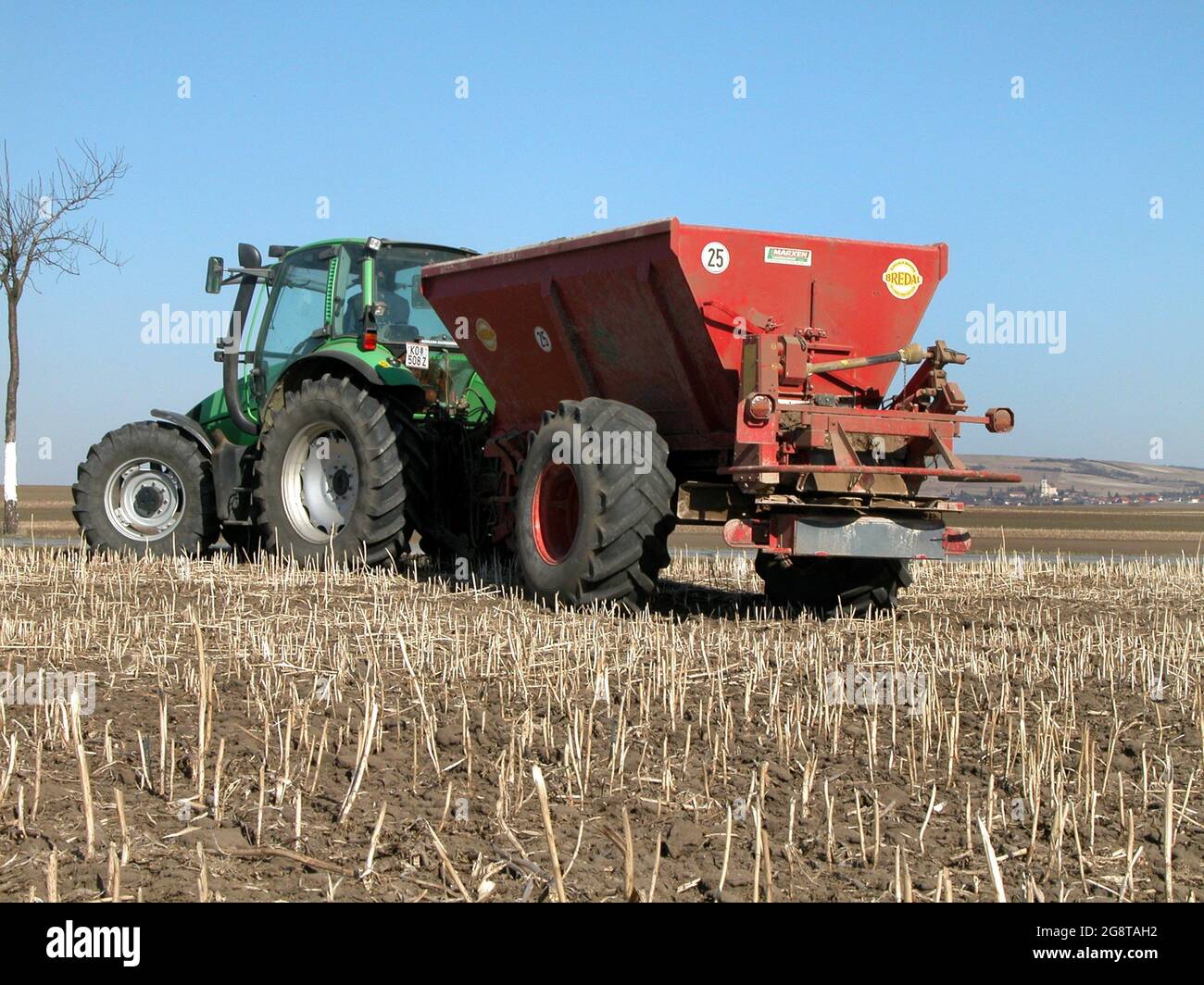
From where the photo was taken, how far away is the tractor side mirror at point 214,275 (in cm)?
1098

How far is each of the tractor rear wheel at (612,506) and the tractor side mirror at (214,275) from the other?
4125 millimetres

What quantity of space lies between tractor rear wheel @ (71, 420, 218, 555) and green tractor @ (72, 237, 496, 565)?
0.06 feet

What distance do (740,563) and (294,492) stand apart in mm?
3616

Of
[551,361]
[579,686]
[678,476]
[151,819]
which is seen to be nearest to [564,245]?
[551,361]

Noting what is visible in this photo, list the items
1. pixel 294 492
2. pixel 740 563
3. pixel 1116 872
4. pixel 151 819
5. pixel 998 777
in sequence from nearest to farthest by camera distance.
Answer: pixel 1116 872 → pixel 151 819 → pixel 998 777 → pixel 294 492 → pixel 740 563

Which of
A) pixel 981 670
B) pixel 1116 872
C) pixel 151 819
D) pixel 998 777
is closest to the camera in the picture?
pixel 1116 872

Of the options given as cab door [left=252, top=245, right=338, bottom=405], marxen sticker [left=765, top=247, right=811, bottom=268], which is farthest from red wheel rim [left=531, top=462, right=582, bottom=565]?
cab door [left=252, top=245, right=338, bottom=405]

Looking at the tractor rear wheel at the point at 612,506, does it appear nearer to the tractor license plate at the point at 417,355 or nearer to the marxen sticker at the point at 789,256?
the marxen sticker at the point at 789,256

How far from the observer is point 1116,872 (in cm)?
367

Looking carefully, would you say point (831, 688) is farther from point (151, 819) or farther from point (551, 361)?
point (551, 361)

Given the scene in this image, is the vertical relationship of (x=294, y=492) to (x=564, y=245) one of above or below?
below

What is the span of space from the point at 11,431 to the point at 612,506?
38.7 ft

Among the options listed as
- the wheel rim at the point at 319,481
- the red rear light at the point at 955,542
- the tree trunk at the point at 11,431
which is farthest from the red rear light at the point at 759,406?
the tree trunk at the point at 11,431

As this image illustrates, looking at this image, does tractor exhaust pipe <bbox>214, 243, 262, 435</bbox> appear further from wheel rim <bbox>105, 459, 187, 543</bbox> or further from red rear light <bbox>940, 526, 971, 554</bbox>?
red rear light <bbox>940, 526, 971, 554</bbox>
